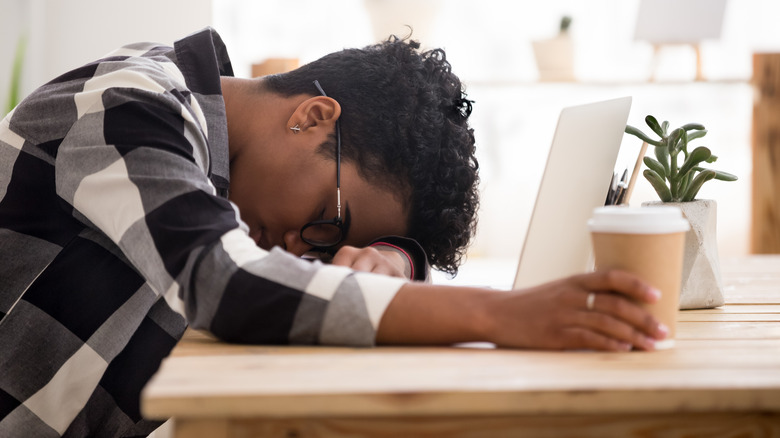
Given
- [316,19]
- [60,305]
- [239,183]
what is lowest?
[60,305]

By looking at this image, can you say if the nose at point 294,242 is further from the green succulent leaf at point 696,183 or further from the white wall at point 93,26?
the white wall at point 93,26

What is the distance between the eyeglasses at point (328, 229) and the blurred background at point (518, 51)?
2.07 metres

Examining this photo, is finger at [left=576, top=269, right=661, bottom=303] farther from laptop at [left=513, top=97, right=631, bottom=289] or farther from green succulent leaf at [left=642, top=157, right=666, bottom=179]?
green succulent leaf at [left=642, top=157, right=666, bottom=179]

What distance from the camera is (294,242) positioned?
1148mm

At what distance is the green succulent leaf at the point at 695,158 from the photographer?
0.98m

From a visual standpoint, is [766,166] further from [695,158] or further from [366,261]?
[366,261]

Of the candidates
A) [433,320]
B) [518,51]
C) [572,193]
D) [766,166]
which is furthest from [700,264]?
[518,51]

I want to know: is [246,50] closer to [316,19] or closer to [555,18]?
[316,19]

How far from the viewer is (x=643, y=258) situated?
0.68 m

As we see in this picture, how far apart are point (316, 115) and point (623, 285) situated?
0.63 metres

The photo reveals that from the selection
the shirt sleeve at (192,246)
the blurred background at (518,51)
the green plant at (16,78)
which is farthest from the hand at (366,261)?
the green plant at (16,78)

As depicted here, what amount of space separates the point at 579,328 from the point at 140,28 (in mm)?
3013

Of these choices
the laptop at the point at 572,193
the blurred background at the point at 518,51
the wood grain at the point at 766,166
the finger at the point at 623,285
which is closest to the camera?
the finger at the point at 623,285

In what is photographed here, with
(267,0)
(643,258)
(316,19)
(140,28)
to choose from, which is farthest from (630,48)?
(643,258)
